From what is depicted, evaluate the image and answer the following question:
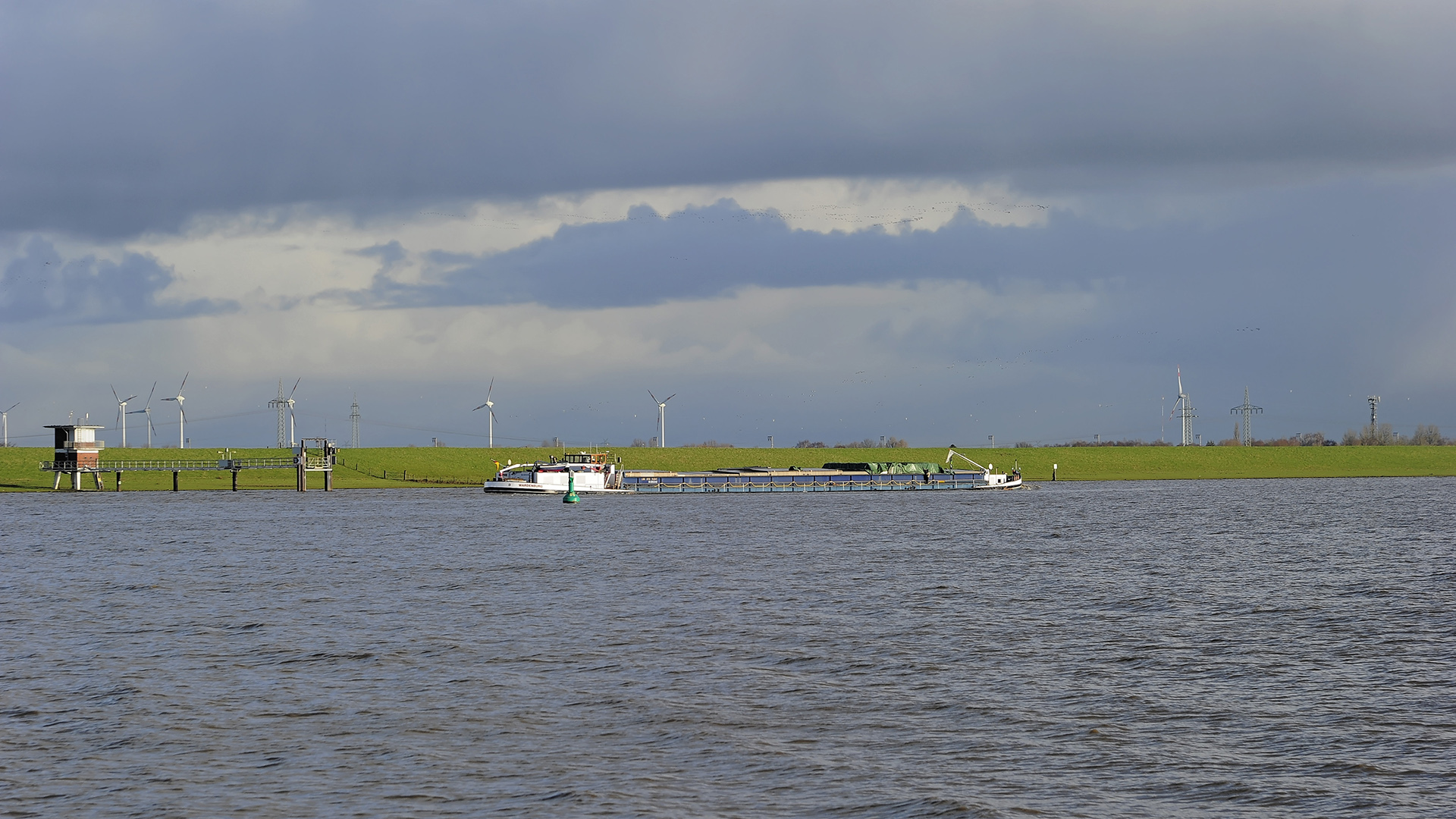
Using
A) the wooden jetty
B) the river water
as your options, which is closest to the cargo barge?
the wooden jetty

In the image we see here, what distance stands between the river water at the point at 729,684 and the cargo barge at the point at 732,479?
9621 centimetres

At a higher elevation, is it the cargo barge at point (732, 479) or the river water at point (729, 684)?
the cargo barge at point (732, 479)

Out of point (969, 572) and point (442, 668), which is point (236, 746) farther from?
point (969, 572)

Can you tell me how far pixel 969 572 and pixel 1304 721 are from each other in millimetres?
33403

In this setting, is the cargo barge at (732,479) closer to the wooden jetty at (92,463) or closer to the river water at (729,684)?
the wooden jetty at (92,463)

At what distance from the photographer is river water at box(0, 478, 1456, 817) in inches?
804

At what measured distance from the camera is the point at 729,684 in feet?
96.3

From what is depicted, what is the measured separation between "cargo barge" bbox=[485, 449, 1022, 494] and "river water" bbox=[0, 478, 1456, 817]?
316 feet

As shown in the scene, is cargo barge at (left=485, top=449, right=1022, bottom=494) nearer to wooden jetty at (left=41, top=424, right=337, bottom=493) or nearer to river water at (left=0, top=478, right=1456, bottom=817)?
wooden jetty at (left=41, top=424, right=337, bottom=493)

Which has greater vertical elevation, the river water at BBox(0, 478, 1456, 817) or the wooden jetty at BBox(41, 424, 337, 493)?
the wooden jetty at BBox(41, 424, 337, 493)

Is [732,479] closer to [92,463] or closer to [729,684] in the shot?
[92,463]

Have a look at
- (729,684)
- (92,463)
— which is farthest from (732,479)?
(729,684)

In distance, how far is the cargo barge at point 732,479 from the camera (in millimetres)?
165625

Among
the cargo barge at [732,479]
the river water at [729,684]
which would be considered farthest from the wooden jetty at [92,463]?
the river water at [729,684]
